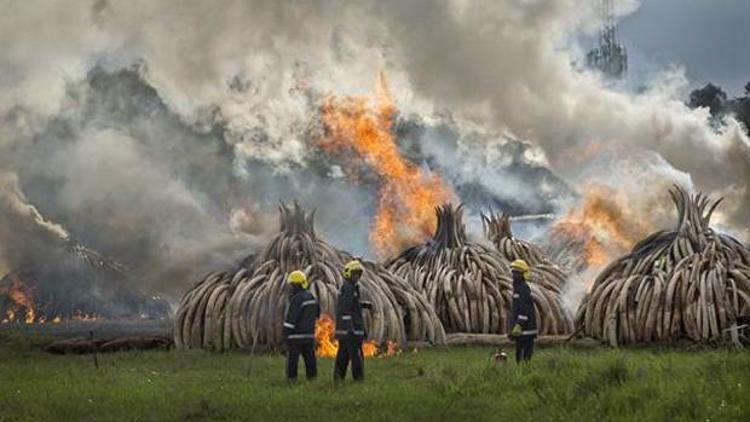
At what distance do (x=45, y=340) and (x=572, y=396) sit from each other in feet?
53.8

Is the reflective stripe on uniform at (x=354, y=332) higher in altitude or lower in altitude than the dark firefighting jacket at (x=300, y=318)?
lower

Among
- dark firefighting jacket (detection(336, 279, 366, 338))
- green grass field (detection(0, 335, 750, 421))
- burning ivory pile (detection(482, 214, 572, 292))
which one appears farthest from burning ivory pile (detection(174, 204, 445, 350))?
burning ivory pile (detection(482, 214, 572, 292))

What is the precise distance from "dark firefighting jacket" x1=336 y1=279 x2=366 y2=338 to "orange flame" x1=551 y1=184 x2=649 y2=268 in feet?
58.4

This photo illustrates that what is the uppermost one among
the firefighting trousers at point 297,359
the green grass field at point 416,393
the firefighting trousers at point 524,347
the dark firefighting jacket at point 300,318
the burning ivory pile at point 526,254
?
the burning ivory pile at point 526,254

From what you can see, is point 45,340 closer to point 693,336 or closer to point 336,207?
point 693,336

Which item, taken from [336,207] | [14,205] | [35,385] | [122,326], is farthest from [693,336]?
[336,207]

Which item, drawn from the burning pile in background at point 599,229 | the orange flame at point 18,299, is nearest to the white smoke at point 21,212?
the orange flame at point 18,299

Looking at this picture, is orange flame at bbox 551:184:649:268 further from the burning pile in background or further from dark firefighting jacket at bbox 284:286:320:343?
dark firefighting jacket at bbox 284:286:320:343

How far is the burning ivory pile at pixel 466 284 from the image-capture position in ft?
92.9

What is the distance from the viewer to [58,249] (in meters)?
34.5

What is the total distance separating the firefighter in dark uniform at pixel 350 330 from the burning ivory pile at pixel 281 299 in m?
5.26

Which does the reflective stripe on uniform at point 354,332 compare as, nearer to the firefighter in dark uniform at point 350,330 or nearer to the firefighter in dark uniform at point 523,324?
the firefighter in dark uniform at point 350,330

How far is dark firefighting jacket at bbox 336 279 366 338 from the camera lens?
18094 millimetres

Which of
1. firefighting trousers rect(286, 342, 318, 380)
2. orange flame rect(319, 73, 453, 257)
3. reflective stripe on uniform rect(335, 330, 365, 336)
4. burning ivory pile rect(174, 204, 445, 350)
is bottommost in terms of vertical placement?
firefighting trousers rect(286, 342, 318, 380)
